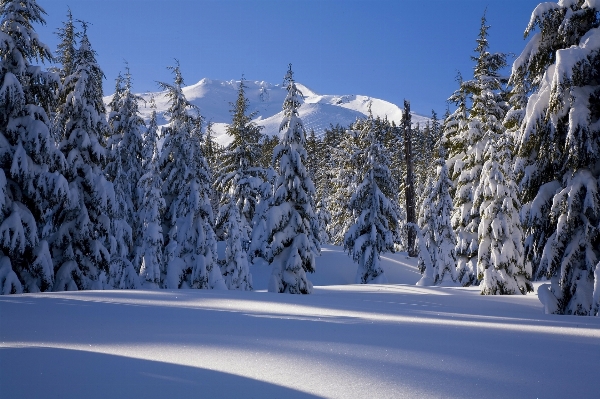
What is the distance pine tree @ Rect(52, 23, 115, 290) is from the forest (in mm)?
62

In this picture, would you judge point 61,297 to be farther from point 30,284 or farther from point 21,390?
point 21,390

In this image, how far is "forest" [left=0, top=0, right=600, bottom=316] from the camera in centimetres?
1052

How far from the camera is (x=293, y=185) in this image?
18734mm

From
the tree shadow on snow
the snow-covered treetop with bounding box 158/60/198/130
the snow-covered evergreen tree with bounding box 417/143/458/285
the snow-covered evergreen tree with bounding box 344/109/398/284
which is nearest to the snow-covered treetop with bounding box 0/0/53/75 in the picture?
the snow-covered treetop with bounding box 158/60/198/130

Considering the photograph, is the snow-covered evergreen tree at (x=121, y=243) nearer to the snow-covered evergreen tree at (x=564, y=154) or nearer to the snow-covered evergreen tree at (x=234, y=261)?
the snow-covered evergreen tree at (x=234, y=261)

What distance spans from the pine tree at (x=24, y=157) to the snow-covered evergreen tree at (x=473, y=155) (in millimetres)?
19583

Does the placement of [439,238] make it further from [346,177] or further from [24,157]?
[24,157]

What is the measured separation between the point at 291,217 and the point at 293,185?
1465 mm

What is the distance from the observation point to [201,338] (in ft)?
20.6

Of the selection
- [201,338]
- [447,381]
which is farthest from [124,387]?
[447,381]

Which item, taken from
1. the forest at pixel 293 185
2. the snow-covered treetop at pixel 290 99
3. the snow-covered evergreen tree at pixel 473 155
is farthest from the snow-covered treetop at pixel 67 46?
the snow-covered evergreen tree at pixel 473 155

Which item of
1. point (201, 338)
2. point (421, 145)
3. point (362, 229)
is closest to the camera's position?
point (201, 338)

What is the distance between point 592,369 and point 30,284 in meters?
17.7

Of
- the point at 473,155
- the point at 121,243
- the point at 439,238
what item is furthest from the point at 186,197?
the point at 439,238
